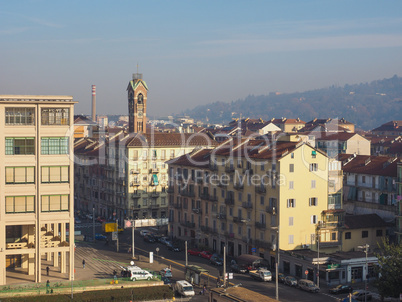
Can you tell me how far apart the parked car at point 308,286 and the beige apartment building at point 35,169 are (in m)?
25.1

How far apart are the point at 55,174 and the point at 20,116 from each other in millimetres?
7294

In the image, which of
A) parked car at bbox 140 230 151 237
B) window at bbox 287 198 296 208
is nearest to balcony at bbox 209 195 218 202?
window at bbox 287 198 296 208

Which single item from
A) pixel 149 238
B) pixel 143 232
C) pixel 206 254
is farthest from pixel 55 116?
pixel 143 232

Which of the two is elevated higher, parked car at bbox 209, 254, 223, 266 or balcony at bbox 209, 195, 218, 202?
balcony at bbox 209, 195, 218, 202

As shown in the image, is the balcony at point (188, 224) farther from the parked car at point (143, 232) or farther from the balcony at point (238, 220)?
the balcony at point (238, 220)

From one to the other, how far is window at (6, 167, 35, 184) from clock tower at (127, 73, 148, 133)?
8957 cm

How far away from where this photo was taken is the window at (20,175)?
221ft

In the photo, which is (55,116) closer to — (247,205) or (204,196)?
(247,205)

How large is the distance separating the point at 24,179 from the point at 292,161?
33197 mm

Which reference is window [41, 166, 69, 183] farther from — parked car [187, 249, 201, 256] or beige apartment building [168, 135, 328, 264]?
parked car [187, 249, 201, 256]

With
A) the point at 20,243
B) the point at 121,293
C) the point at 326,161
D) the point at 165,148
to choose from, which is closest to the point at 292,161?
the point at 326,161

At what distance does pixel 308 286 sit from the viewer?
2689 inches

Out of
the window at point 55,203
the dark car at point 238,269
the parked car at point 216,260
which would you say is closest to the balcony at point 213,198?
the parked car at point 216,260

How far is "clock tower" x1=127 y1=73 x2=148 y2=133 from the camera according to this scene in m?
157
